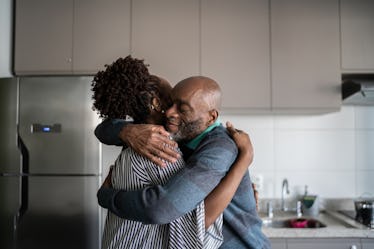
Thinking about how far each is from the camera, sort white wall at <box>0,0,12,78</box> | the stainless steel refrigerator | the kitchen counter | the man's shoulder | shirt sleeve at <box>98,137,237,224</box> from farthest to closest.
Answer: white wall at <box>0,0,12,78</box>
the stainless steel refrigerator
the kitchen counter
the man's shoulder
shirt sleeve at <box>98,137,237,224</box>

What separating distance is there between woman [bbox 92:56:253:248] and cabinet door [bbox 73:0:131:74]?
1416mm

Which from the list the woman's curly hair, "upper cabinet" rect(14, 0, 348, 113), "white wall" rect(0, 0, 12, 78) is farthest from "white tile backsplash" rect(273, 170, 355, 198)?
"white wall" rect(0, 0, 12, 78)

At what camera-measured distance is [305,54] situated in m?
2.25

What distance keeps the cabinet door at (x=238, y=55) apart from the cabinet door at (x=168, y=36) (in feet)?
0.25

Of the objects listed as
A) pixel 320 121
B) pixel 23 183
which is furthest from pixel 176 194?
pixel 320 121

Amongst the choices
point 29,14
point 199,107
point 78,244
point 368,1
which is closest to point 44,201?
point 78,244

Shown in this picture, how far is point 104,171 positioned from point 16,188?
1.79 ft

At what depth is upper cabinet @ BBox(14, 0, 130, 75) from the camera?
2.24 metres

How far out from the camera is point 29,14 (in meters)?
2.27

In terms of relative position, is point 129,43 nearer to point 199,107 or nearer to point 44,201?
point 44,201

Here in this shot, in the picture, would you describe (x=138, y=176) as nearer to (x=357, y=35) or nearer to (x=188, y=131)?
(x=188, y=131)

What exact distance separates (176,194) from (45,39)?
196 cm

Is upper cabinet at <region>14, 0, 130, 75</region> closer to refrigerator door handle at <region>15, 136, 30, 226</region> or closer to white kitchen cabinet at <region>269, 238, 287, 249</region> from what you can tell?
refrigerator door handle at <region>15, 136, 30, 226</region>

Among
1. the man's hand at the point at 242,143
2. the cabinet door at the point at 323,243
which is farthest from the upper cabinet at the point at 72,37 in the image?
the cabinet door at the point at 323,243
